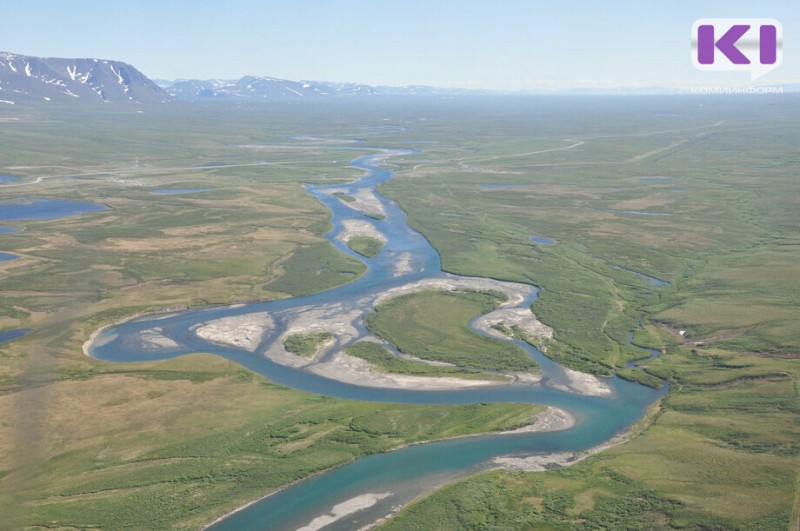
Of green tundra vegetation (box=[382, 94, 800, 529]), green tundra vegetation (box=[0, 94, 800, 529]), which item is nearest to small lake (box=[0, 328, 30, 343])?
green tundra vegetation (box=[0, 94, 800, 529])

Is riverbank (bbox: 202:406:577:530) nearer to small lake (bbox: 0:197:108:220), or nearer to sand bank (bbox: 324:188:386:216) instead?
sand bank (bbox: 324:188:386:216)

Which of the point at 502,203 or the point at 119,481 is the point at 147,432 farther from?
the point at 502,203

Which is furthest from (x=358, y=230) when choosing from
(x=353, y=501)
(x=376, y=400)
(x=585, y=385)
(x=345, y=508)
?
(x=345, y=508)

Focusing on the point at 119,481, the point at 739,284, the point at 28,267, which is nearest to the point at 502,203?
the point at 739,284

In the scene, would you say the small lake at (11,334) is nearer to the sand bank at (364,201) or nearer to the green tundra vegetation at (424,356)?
the green tundra vegetation at (424,356)

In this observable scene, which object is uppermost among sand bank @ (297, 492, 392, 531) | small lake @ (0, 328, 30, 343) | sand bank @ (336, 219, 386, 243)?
sand bank @ (336, 219, 386, 243)
